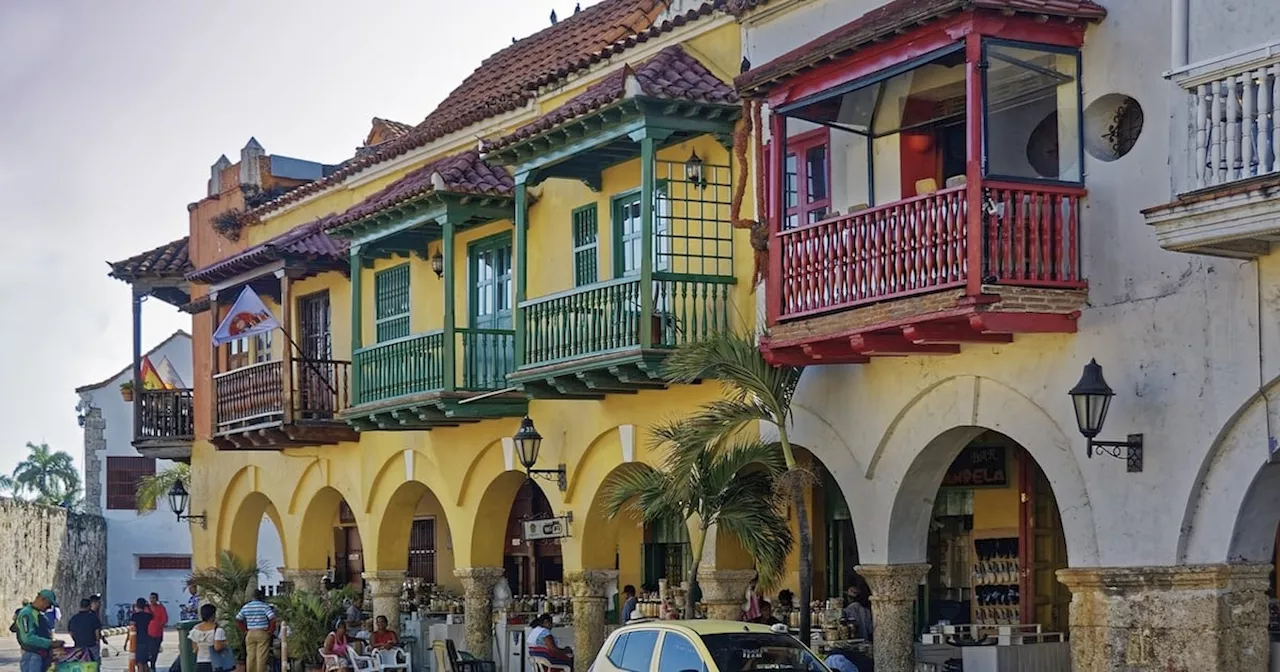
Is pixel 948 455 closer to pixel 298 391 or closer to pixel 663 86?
pixel 663 86

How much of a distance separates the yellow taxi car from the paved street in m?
17.2

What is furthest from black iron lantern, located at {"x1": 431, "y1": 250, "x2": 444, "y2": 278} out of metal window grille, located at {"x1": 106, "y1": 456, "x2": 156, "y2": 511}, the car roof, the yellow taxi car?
metal window grille, located at {"x1": 106, "y1": 456, "x2": 156, "y2": 511}

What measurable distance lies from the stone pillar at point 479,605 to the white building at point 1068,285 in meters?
7.23

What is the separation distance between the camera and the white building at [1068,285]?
41.7 ft

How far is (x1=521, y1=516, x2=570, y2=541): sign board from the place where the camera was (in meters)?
21.2

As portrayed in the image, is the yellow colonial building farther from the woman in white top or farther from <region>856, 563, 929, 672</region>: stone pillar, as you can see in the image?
<region>856, 563, 929, 672</region>: stone pillar

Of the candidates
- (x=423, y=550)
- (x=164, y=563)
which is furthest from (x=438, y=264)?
(x=164, y=563)

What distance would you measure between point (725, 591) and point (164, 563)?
3184 cm

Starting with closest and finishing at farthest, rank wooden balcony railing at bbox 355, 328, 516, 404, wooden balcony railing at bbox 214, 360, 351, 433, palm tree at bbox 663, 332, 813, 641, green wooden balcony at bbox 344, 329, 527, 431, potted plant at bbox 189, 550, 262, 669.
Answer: palm tree at bbox 663, 332, 813, 641 < green wooden balcony at bbox 344, 329, 527, 431 < wooden balcony railing at bbox 355, 328, 516, 404 < wooden balcony railing at bbox 214, 360, 351, 433 < potted plant at bbox 189, 550, 262, 669

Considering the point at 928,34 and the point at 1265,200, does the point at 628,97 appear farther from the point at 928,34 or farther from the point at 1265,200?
the point at 1265,200

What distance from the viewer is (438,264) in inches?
926

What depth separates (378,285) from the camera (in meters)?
25.5

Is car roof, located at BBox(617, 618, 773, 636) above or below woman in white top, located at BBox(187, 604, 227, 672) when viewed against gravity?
above

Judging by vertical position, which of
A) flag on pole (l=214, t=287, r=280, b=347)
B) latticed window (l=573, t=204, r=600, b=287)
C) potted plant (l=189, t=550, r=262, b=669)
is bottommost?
potted plant (l=189, t=550, r=262, b=669)
